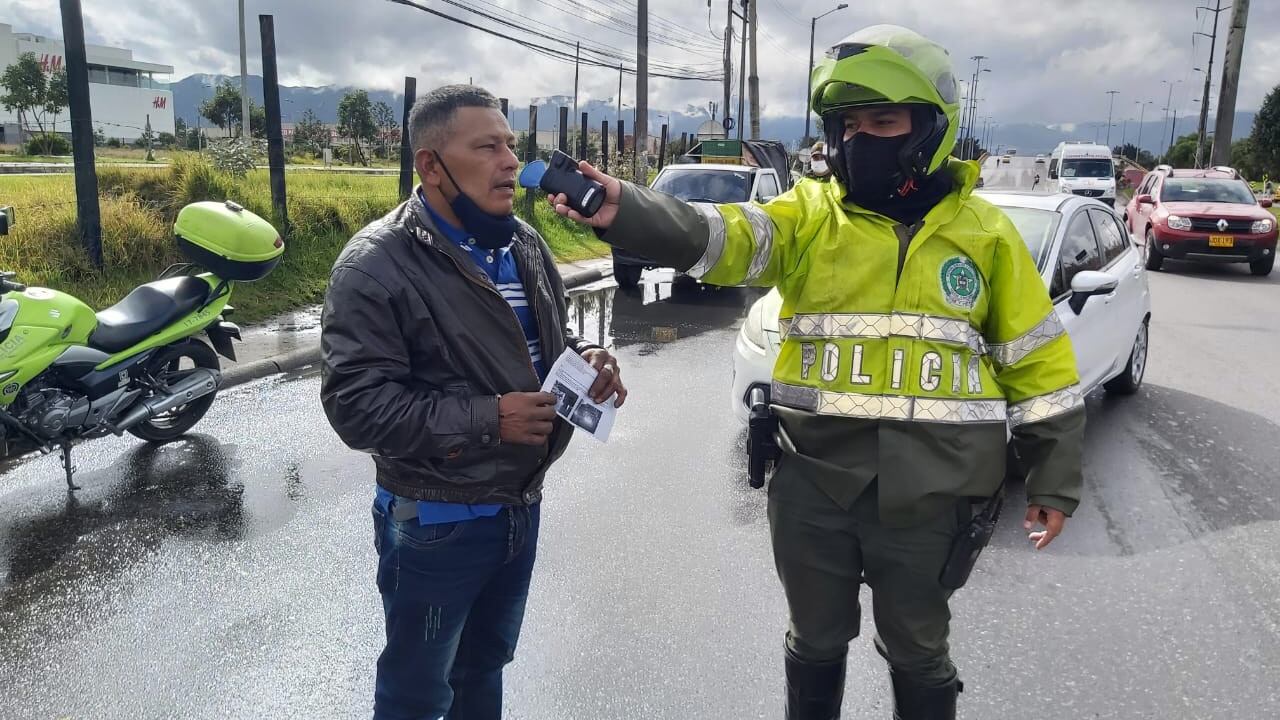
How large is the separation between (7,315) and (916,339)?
4365mm

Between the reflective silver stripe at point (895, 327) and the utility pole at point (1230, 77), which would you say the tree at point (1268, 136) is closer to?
the utility pole at point (1230, 77)

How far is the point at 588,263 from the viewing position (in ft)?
49.9

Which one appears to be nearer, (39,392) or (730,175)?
(39,392)

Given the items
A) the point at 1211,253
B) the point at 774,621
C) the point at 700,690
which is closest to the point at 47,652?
the point at 700,690

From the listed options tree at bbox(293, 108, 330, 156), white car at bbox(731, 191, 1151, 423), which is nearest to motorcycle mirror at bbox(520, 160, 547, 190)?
white car at bbox(731, 191, 1151, 423)

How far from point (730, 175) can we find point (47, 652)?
1199 centimetres

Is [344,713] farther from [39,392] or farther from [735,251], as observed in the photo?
[39,392]

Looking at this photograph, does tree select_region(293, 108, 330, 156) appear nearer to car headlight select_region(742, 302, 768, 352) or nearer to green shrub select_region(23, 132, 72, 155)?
green shrub select_region(23, 132, 72, 155)

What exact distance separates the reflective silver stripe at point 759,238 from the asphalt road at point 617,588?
152 cm

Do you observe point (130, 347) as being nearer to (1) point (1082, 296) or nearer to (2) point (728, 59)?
(1) point (1082, 296)

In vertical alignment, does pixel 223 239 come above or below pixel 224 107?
below

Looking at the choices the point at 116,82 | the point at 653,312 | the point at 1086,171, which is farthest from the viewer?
the point at 116,82

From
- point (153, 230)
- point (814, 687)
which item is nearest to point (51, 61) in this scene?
point (153, 230)

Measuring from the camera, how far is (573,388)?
222 centimetres
